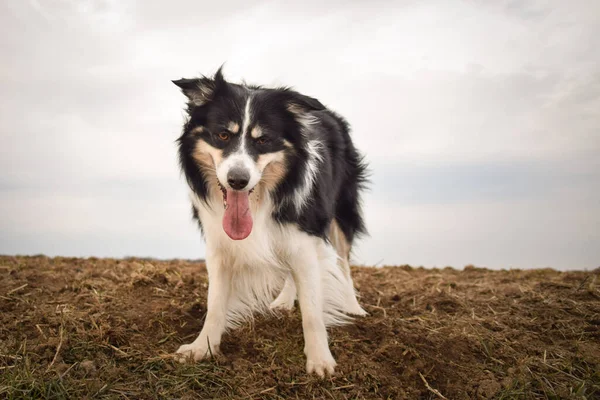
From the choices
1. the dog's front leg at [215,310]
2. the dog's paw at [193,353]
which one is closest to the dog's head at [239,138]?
the dog's front leg at [215,310]

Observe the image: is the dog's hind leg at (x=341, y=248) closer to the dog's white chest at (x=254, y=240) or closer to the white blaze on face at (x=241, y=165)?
the dog's white chest at (x=254, y=240)

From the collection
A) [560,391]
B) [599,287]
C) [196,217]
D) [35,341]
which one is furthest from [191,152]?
[599,287]

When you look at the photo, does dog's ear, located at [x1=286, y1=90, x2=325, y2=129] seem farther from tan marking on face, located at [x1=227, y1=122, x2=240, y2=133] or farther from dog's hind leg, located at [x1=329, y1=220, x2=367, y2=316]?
dog's hind leg, located at [x1=329, y1=220, x2=367, y2=316]

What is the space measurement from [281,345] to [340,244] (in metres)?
1.77

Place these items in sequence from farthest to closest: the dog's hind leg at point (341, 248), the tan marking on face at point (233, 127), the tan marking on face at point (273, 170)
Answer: the dog's hind leg at point (341, 248) → the tan marking on face at point (273, 170) → the tan marking on face at point (233, 127)

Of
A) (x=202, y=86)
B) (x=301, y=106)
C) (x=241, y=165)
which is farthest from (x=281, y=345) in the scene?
(x=202, y=86)

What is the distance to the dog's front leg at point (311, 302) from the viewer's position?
12.5 ft

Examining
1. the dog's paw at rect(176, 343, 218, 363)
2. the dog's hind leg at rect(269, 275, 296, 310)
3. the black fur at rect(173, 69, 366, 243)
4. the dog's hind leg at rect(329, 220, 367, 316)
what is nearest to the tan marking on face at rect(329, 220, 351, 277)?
the dog's hind leg at rect(329, 220, 367, 316)

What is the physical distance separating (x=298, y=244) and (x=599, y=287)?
153 inches

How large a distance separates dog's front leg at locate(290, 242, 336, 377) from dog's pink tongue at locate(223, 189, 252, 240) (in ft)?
1.61

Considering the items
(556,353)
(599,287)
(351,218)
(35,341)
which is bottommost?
(35,341)

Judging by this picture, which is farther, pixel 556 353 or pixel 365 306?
pixel 365 306

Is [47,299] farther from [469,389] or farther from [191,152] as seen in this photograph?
[469,389]

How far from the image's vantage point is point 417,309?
5.16 meters
